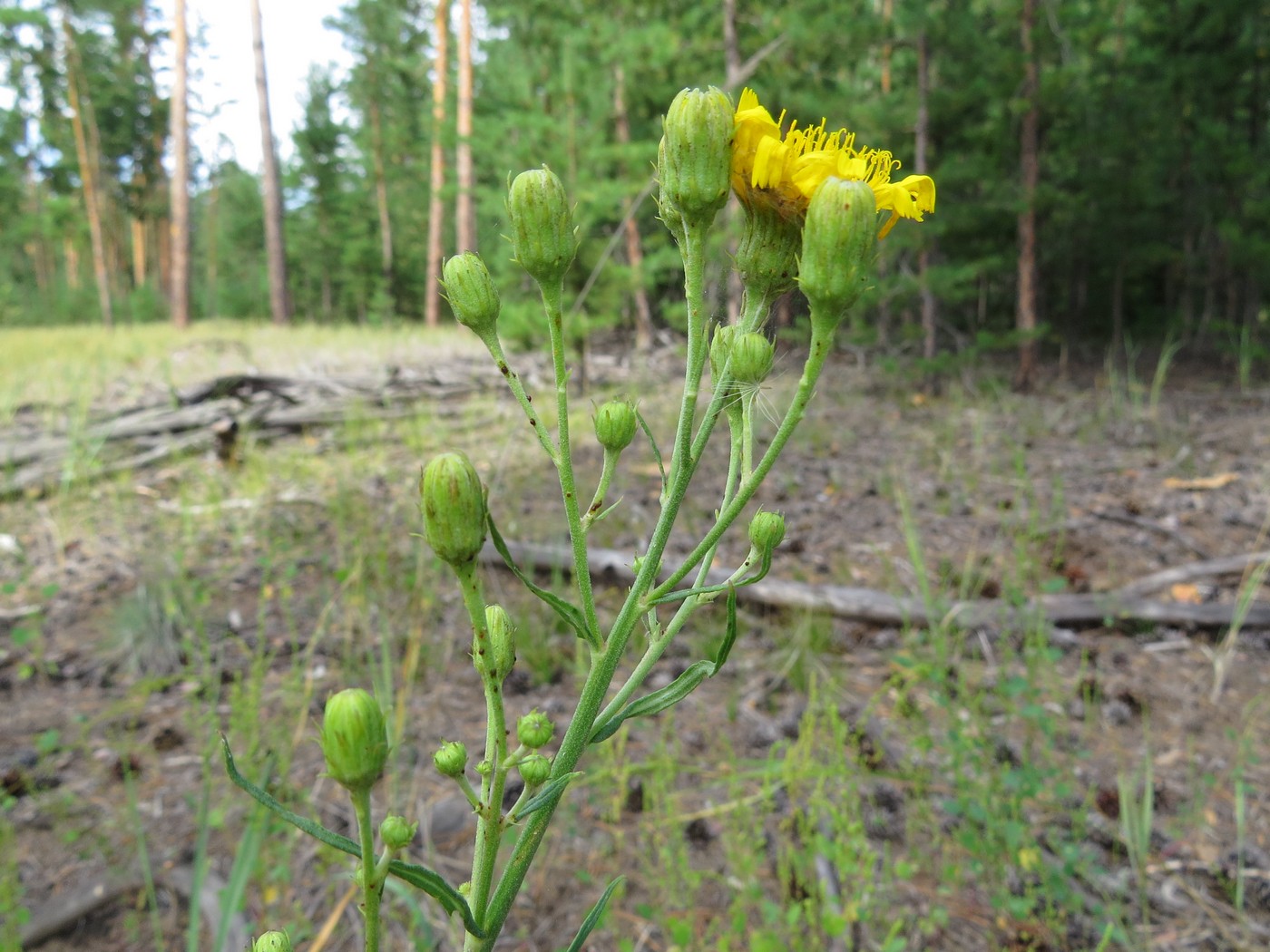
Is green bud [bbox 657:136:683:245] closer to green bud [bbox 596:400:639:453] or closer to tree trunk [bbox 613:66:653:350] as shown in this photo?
green bud [bbox 596:400:639:453]

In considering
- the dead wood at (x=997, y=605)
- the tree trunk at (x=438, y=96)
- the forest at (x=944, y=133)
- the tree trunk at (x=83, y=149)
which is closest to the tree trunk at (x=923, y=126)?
the forest at (x=944, y=133)

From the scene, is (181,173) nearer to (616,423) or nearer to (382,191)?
(382,191)

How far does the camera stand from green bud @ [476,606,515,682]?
832 mm

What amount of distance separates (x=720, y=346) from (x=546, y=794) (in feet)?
1.80

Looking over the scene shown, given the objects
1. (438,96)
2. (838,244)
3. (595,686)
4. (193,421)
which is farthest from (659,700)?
(438,96)

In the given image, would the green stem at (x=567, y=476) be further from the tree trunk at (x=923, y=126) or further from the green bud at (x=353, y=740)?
the tree trunk at (x=923, y=126)

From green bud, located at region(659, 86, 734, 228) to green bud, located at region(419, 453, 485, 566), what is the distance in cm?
39

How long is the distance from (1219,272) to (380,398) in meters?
11.0

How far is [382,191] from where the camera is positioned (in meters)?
23.5

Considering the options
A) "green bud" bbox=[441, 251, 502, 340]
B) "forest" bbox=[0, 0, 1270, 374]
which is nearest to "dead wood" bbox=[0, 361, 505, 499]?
"forest" bbox=[0, 0, 1270, 374]

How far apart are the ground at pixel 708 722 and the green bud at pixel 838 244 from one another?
9.6 inches

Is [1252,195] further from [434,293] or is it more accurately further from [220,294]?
[220,294]

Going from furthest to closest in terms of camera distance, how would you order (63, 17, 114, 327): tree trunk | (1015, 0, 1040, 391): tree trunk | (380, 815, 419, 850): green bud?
(63, 17, 114, 327): tree trunk → (1015, 0, 1040, 391): tree trunk → (380, 815, 419, 850): green bud

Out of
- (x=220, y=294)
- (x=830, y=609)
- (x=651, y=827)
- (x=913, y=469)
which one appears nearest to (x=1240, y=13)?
(x=913, y=469)
